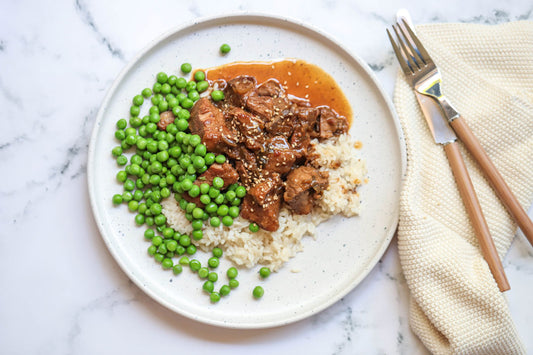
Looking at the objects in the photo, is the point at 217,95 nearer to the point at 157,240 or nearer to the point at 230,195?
the point at 230,195

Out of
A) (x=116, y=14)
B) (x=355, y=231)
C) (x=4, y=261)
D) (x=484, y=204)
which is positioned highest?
(x=116, y=14)

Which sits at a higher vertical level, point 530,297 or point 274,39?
point 274,39

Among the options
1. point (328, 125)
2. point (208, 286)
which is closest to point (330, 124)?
point (328, 125)

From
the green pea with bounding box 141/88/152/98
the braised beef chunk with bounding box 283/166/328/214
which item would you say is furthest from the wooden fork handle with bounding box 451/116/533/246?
the green pea with bounding box 141/88/152/98

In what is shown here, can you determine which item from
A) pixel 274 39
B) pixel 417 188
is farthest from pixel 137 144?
pixel 417 188

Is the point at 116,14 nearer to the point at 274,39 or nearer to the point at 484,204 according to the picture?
the point at 274,39

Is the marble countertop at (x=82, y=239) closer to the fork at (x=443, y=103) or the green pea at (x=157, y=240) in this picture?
the fork at (x=443, y=103)

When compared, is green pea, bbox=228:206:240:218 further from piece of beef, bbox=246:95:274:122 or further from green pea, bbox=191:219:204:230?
piece of beef, bbox=246:95:274:122
